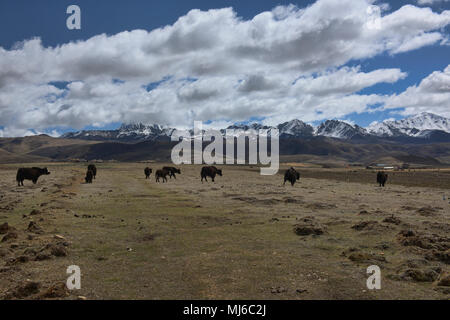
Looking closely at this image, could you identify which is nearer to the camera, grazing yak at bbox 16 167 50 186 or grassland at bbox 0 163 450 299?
grassland at bbox 0 163 450 299

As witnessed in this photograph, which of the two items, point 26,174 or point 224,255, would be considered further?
point 26,174

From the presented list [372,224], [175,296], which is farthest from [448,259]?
[175,296]

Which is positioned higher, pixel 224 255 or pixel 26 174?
pixel 26 174

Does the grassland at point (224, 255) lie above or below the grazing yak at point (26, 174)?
below

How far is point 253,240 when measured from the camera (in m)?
15.3

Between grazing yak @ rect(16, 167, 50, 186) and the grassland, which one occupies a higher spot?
grazing yak @ rect(16, 167, 50, 186)

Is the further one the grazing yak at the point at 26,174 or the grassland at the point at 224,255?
the grazing yak at the point at 26,174

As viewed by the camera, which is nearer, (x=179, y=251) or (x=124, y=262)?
(x=124, y=262)
